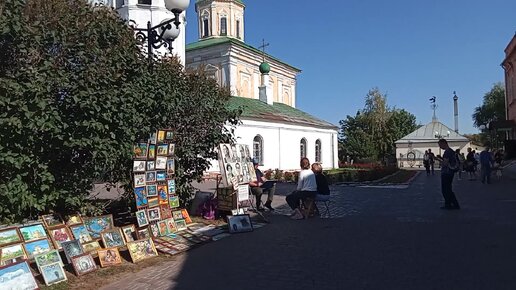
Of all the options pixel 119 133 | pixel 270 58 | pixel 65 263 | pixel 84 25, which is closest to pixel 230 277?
pixel 65 263

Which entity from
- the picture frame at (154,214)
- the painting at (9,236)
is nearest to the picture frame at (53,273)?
the painting at (9,236)

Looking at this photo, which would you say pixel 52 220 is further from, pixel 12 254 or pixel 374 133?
pixel 374 133

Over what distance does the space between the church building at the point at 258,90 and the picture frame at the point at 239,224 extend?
2217 cm

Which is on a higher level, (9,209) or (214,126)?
(214,126)

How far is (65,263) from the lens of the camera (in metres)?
7.26

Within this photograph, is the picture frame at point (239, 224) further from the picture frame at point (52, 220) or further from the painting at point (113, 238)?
the picture frame at point (52, 220)

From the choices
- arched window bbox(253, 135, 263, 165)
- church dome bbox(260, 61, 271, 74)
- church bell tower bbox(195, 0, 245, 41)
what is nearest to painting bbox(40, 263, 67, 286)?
arched window bbox(253, 135, 263, 165)

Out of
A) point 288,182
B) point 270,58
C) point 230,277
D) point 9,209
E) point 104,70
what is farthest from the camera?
point 270,58

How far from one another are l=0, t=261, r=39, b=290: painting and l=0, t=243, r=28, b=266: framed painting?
1.67 feet

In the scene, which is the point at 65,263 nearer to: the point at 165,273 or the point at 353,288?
the point at 165,273

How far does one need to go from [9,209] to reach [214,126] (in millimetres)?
5704

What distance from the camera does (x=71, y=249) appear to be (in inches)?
273

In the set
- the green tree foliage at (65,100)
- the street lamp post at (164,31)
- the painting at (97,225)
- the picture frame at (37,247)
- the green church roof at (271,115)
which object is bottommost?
the picture frame at (37,247)

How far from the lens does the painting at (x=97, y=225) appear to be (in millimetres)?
7977
